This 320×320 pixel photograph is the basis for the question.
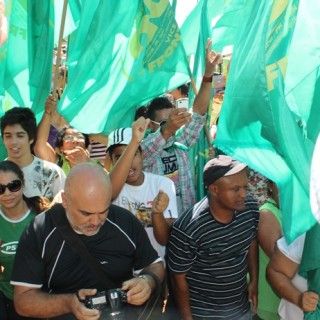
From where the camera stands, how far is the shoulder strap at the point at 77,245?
102 inches

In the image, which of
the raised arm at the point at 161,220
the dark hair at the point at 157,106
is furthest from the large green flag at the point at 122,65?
the raised arm at the point at 161,220

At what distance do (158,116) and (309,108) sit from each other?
74.2 inches

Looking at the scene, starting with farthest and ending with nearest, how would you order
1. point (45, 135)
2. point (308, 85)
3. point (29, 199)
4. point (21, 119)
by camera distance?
1. point (45, 135)
2. point (21, 119)
3. point (29, 199)
4. point (308, 85)

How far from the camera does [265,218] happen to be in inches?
132

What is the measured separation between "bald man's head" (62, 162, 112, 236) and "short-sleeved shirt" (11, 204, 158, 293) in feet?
0.24

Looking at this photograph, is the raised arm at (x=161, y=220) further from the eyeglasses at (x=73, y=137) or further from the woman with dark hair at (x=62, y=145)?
the eyeglasses at (x=73, y=137)

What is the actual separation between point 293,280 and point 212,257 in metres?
0.46

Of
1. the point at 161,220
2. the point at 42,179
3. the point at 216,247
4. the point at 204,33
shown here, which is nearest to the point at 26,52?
the point at 42,179

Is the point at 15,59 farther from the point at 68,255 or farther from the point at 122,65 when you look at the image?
the point at 68,255

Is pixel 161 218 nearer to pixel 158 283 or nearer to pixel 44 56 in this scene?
pixel 158 283

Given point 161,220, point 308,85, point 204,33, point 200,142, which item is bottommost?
point 161,220

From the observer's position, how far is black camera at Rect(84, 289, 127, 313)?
2398 mm

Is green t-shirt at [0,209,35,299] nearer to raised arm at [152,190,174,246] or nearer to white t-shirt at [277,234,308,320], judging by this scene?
raised arm at [152,190,174,246]

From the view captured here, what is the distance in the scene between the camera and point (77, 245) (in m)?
2.60
